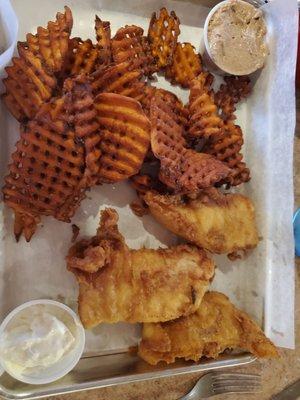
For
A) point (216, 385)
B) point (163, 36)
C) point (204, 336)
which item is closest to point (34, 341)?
point (204, 336)

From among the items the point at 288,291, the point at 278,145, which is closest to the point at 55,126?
the point at 278,145

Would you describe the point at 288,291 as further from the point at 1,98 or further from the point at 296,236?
the point at 1,98

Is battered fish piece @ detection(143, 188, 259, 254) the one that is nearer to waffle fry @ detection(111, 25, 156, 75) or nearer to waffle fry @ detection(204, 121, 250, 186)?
waffle fry @ detection(204, 121, 250, 186)

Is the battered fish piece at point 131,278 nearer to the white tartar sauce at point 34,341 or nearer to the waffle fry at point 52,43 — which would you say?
the white tartar sauce at point 34,341

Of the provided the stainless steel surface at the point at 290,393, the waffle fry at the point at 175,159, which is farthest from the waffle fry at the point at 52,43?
the stainless steel surface at the point at 290,393

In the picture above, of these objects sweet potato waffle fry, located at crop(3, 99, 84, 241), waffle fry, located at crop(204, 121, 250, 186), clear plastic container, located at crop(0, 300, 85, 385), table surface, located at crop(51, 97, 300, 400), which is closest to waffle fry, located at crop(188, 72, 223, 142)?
waffle fry, located at crop(204, 121, 250, 186)

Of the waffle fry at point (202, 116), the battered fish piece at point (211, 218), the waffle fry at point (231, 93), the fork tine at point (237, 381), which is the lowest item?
the fork tine at point (237, 381)
